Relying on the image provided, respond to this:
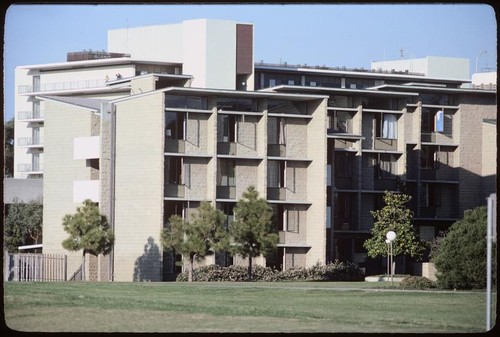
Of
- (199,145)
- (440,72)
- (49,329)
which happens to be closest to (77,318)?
(49,329)

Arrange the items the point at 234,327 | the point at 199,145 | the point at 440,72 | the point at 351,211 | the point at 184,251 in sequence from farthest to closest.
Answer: the point at 440,72 → the point at 351,211 → the point at 199,145 → the point at 184,251 → the point at 234,327

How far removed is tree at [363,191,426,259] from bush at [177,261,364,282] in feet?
3.57

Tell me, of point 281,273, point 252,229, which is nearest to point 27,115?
point 281,273

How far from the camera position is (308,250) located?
142 ft

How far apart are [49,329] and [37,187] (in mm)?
31431

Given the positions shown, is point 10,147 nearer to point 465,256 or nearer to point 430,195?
point 430,195

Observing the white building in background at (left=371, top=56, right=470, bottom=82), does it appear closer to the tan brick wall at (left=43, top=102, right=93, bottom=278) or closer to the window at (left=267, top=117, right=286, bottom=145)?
the window at (left=267, top=117, right=286, bottom=145)

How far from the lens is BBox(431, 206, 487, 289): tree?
23.6 m

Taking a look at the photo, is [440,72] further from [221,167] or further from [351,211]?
[221,167]

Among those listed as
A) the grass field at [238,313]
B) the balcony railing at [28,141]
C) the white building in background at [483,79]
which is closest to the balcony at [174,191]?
the grass field at [238,313]

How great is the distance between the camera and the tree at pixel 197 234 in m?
35.8

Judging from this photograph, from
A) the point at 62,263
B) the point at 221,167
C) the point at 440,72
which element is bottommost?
the point at 62,263

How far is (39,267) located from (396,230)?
1265 cm

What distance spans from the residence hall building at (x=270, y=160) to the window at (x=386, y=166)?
0.05m
